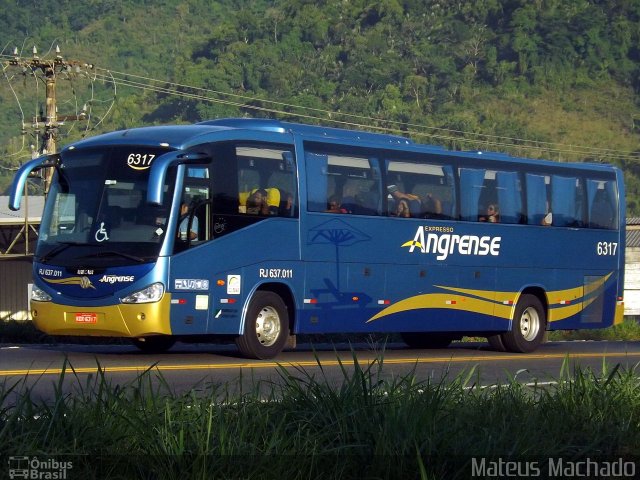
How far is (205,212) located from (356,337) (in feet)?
32.1

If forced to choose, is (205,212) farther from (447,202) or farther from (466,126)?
(466,126)

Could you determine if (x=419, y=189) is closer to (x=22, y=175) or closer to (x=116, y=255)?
(x=116, y=255)

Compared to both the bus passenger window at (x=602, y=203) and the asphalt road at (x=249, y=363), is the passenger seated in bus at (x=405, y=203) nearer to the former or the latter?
the asphalt road at (x=249, y=363)

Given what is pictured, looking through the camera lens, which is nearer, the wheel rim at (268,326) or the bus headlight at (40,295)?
the bus headlight at (40,295)

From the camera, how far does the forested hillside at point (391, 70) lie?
13750 centimetres

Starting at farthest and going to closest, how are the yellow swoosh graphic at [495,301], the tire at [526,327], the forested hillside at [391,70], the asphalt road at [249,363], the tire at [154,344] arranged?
the forested hillside at [391,70] → the tire at [526,327] → the yellow swoosh graphic at [495,301] → the tire at [154,344] → the asphalt road at [249,363]

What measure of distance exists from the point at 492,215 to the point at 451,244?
43.7 inches

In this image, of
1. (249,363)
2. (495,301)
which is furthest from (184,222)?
(495,301)

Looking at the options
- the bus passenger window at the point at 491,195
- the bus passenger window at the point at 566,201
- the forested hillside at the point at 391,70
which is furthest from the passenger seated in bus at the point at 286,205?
the forested hillside at the point at 391,70

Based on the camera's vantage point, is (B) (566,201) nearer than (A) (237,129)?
No

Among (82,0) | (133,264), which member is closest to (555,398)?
(133,264)

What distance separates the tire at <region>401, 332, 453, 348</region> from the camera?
2270 cm

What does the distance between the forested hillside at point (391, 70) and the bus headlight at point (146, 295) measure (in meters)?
109

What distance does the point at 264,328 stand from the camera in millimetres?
17781
